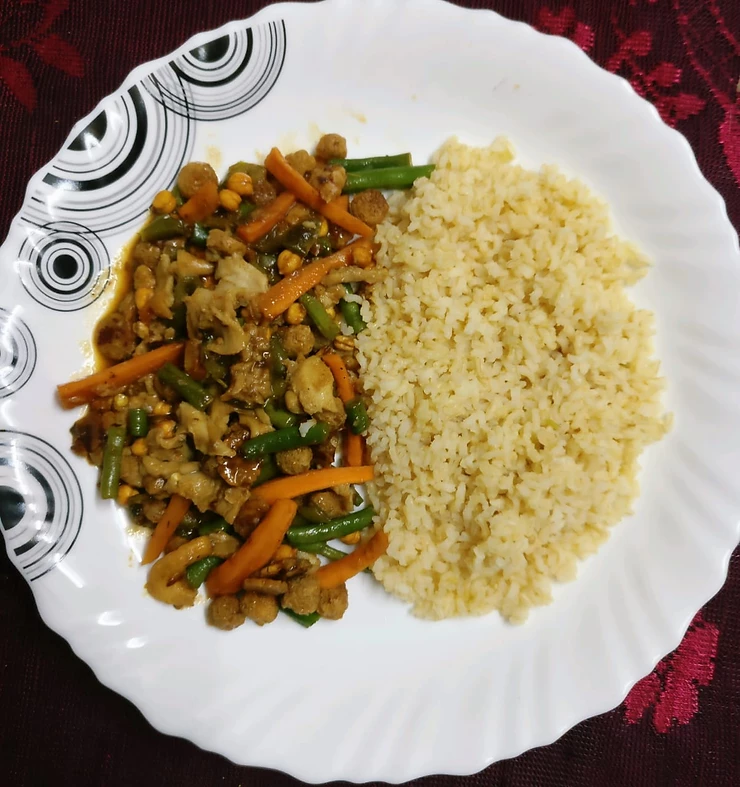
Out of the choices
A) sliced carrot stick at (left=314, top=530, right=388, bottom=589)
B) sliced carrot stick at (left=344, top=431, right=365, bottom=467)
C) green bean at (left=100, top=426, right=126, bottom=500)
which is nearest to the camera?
green bean at (left=100, top=426, right=126, bottom=500)

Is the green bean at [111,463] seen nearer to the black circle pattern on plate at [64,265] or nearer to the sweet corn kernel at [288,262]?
the black circle pattern on plate at [64,265]

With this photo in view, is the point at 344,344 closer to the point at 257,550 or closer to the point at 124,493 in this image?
the point at 257,550

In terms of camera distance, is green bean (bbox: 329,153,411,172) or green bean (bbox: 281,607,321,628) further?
green bean (bbox: 329,153,411,172)

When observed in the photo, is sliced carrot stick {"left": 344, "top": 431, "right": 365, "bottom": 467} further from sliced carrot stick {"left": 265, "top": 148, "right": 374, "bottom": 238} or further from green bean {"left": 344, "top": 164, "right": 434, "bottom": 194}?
green bean {"left": 344, "top": 164, "right": 434, "bottom": 194}

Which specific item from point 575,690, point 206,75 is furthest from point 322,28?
point 575,690

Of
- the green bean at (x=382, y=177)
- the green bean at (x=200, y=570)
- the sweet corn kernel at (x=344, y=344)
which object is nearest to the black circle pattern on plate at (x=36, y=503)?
the green bean at (x=200, y=570)

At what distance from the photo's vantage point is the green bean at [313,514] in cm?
286

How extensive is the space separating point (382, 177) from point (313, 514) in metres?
1.81

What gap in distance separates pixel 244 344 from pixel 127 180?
1080 millimetres

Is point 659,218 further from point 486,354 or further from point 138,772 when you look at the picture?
point 138,772

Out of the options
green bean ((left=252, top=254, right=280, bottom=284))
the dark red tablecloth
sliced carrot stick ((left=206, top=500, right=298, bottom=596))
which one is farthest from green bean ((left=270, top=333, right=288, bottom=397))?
the dark red tablecloth

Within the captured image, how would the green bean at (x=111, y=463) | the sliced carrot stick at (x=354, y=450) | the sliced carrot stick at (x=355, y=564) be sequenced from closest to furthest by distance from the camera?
the green bean at (x=111, y=463), the sliced carrot stick at (x=355, y=564), the sliced carrot stick at (x=354, y=450)

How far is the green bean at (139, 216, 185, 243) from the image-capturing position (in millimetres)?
2836

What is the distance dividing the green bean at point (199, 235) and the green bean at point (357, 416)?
112 cm
